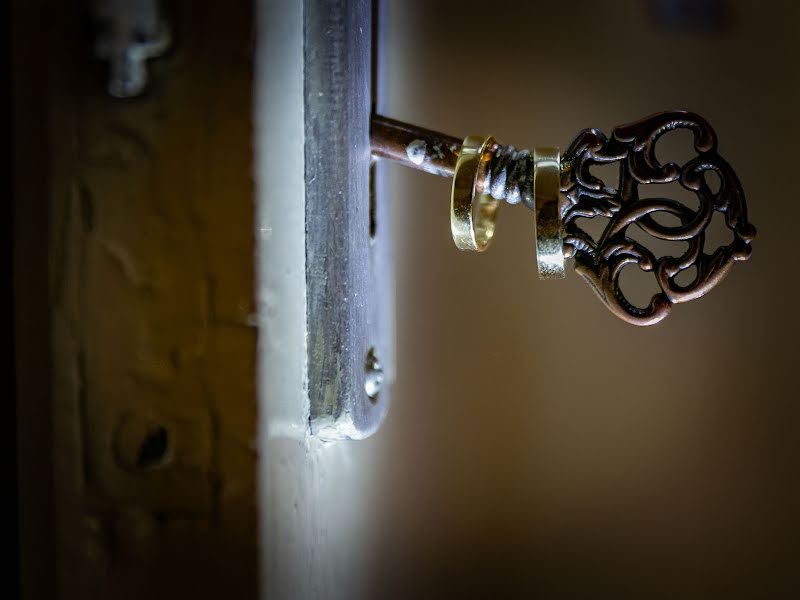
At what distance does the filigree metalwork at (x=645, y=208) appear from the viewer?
34 cm

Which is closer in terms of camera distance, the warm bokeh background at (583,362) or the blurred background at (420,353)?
the blurred background at (420,353)

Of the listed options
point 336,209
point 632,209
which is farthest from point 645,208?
point 336,209

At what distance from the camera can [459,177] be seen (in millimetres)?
363

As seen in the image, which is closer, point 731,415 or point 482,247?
point 482,247

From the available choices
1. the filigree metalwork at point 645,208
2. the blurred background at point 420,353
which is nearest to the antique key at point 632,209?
the filigree metalwork at point 645,208

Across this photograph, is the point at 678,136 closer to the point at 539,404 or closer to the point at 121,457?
the point at 539,404

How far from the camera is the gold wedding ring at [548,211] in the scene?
0.34 meters

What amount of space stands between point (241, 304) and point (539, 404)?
255 mm

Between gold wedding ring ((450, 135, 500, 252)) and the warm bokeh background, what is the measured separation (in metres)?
0.13

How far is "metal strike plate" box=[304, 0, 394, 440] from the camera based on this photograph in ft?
1.21

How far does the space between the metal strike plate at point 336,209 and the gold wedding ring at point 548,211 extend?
10 centimetres

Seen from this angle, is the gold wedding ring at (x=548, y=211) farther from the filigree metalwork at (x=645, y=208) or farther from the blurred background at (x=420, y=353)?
the blurred background at (x=420, y=353)

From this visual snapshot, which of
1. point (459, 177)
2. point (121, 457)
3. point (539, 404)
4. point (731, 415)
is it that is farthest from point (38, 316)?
point (731, 415)

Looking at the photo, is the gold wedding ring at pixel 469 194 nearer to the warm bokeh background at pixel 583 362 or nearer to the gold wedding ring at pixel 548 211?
the gold wedding ring at pixel 548 211
